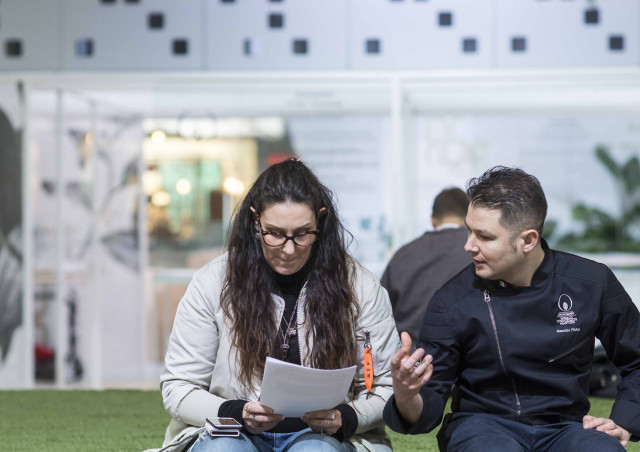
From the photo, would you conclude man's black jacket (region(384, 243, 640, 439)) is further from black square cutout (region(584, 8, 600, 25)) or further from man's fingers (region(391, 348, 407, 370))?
black square cutout (region(584, 8, 600, 25))

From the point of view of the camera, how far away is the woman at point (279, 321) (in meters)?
2.59

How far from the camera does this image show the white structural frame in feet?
20.6

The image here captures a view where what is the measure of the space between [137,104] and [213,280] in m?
4.40

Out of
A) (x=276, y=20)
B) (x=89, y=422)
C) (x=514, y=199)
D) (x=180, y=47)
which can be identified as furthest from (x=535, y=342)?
(x=180, y=47)

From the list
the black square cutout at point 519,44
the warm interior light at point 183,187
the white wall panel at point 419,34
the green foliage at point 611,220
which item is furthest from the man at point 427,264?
the green foliage at point 611,220

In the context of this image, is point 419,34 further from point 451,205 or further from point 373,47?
point 451,205

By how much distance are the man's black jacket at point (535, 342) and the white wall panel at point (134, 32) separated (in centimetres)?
447

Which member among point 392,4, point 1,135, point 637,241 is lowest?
point 637,241

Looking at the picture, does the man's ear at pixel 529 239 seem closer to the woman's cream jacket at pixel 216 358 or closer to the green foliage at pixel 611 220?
the woman's cream jacket at pixel 216 358

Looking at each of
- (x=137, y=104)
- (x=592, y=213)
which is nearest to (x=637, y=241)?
(x=592, y=213)

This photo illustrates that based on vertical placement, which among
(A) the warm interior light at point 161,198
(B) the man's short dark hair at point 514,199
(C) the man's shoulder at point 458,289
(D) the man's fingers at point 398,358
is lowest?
(D) the man's fingers at point 398,358

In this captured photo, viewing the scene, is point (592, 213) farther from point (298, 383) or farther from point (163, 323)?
point (298, 383)

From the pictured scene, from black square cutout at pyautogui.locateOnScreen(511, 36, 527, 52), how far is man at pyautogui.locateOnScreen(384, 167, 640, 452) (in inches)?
160

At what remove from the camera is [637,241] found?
7.45m
